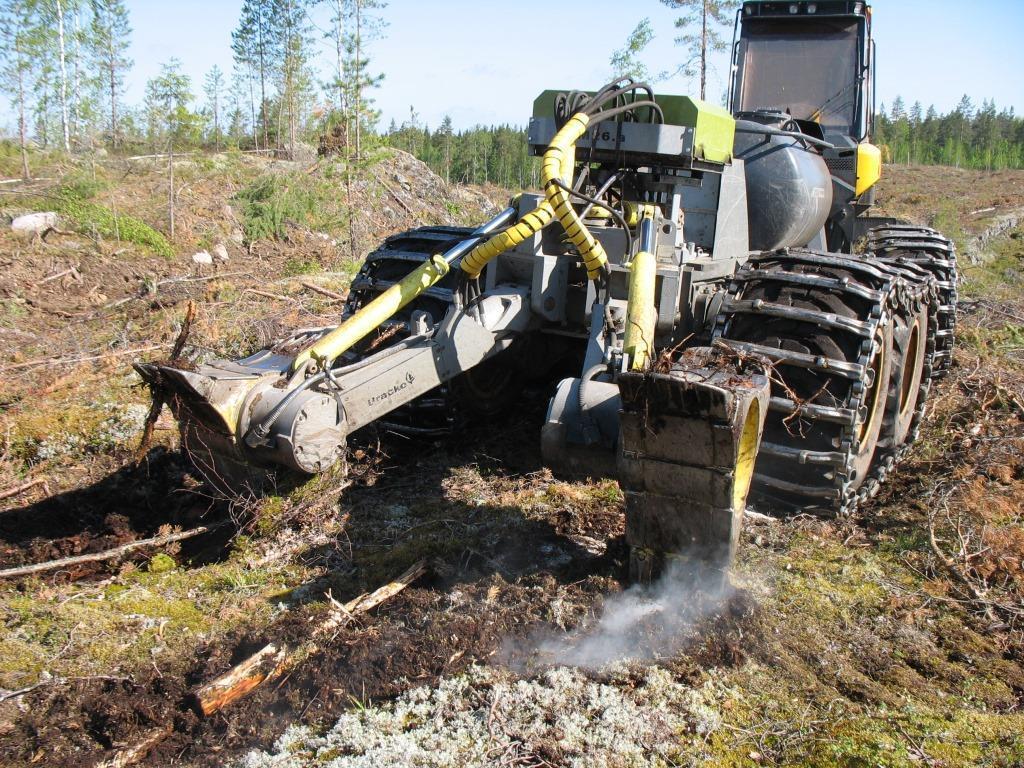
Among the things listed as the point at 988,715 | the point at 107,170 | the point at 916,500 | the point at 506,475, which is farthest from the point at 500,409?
the point at 107,170

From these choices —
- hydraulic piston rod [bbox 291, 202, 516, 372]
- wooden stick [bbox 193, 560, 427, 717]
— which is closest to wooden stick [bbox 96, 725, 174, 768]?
wooden stick [bbox 193, 560, 427, 717]

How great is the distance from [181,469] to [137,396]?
1.45 metres

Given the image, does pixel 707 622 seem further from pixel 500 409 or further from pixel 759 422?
pixel 500 409

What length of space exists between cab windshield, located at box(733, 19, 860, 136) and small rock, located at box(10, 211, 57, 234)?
36.7 feet

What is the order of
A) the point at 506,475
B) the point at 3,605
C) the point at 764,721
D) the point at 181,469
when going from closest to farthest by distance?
the point at 764,721 → the point at 3,605 → the point at 506,475 → the point at 181,469

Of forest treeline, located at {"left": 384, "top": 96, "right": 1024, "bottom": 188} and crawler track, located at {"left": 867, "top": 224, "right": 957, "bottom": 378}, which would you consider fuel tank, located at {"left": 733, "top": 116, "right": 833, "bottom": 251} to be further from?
forest treeline, located at {"left": 384, "top": 96, "right": 1024, "bottom": 188}

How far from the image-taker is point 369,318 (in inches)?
199

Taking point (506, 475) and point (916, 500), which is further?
point (506, 475)

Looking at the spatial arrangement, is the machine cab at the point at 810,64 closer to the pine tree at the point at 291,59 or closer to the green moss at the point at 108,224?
the green moss at the point at 108,224

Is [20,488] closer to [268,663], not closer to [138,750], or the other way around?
[268,663]

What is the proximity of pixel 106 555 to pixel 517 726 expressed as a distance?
9.70 ft

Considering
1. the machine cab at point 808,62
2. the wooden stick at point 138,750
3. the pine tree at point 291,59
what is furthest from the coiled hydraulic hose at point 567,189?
the pine tree at point 291,59

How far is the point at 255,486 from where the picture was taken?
5.02 m

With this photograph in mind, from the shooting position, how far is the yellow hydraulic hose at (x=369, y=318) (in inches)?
191
